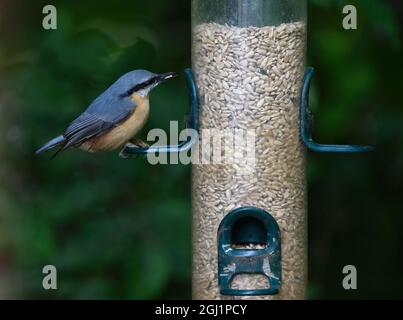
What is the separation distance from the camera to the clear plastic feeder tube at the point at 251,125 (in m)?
4.62

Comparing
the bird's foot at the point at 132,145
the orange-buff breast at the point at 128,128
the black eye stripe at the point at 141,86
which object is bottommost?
the bird's foot at the point at 132,145

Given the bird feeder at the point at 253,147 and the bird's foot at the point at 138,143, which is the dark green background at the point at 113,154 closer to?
the bird's foot at the point at 138,143

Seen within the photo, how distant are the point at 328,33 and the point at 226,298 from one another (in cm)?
198

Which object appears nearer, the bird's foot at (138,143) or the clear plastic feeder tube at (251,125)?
the clear plastic feeder tube at (251,125)

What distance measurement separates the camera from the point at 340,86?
5.89 metres

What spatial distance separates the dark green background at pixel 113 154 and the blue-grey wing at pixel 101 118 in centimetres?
52

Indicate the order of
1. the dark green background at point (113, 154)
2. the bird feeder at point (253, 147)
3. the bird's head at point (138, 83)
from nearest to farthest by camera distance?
the bird feeder at point (253, 147) → the bird's head at point (138, 83) → the dark green background at point (113, 154)

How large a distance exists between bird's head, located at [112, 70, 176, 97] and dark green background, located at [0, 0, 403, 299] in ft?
1.93

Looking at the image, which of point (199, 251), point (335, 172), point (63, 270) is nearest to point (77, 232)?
point (63, 270)

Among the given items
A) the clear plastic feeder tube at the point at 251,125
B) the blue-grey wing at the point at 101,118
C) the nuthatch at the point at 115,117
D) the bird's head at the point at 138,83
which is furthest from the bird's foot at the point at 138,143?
the clear plastic feeder tube at the point at 251,125

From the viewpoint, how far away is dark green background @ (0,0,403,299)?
18.2 ft

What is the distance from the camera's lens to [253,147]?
15.1 ft

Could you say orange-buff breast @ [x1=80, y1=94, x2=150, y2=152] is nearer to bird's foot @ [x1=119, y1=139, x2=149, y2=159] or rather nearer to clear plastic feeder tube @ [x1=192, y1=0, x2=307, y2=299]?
bird's foot @ [x1=119, y1=139, x2=149, y2=159]

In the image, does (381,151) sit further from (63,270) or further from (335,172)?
(63,270)
